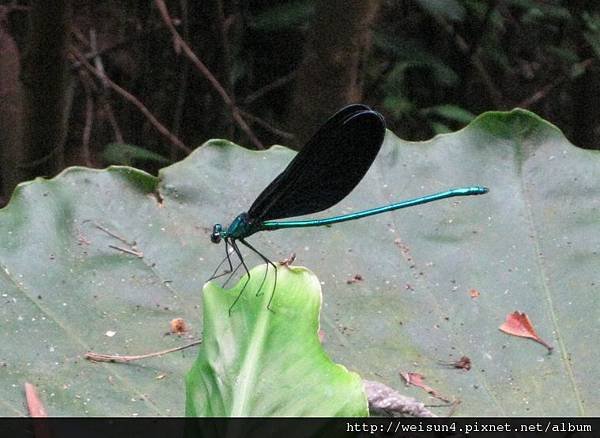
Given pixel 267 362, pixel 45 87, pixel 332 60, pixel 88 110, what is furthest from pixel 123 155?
pixel 267 362

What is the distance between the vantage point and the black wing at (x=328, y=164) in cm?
116

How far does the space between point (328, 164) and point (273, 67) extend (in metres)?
2.28

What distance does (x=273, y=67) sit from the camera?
3408 millimetres

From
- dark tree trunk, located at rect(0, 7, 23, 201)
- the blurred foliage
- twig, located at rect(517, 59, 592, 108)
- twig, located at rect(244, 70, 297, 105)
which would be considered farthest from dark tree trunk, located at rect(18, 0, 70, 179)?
twig, located at rect(517, 59, 592, 108)

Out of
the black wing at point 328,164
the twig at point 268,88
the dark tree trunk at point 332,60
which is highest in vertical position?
the black wing at point 328,164

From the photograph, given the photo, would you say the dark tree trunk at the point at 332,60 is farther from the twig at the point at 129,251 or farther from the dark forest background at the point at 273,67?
the twig at the point at 129,251

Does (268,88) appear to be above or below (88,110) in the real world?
below

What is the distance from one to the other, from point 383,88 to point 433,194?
5.66 ft

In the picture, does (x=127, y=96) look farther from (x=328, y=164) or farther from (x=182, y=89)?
(x=328, y=164)

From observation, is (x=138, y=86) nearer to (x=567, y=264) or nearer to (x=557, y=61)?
(x=557, y=61)

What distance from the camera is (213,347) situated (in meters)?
0.90

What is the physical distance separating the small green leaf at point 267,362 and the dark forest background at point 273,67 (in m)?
1.79

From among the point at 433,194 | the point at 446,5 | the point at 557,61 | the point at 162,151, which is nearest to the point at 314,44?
the point at 446,5

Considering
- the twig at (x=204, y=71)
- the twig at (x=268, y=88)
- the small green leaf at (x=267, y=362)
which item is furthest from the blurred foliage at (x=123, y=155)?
the small green leaf at (x=267, y=362)
